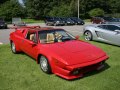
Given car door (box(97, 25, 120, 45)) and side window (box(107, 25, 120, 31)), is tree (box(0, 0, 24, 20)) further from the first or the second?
side window (box(107, 25, 120, 31))

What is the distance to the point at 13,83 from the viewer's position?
6.36 meters

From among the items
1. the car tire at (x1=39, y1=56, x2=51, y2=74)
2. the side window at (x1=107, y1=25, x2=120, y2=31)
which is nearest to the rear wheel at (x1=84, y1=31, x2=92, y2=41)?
the side window at (x1=107, y1=25, x2=120, y2=31)

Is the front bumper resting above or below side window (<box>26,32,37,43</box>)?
below

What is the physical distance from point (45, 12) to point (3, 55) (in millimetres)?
55920

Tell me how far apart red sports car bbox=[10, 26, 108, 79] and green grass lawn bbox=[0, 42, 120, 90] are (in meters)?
0.21

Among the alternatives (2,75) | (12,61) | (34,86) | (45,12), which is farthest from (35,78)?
(45,12)

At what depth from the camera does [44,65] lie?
7113mm

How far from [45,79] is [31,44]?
1681mm

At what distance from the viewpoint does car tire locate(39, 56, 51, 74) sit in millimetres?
6879

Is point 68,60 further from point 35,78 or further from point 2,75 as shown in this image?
point 2,75

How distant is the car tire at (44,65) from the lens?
22.6 feet

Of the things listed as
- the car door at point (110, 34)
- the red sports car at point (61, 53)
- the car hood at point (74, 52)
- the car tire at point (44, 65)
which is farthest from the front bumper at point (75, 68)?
the car door at point (110, 34)

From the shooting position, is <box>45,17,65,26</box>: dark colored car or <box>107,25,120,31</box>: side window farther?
<box>45,17,65,26</box>: dark colored car

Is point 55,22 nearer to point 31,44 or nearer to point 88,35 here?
point 88,35
